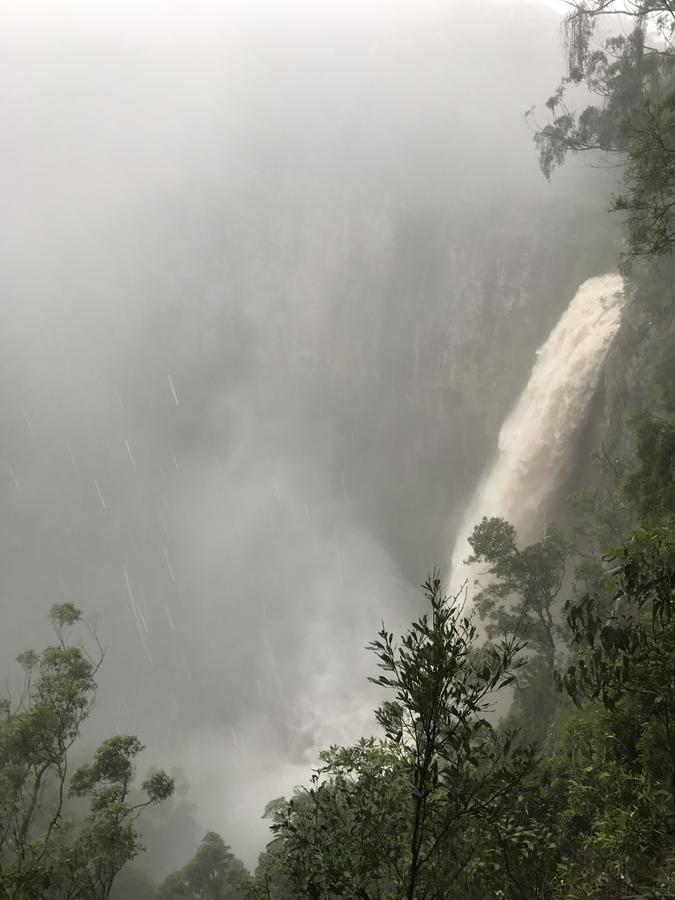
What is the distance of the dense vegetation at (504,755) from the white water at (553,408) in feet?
28.2

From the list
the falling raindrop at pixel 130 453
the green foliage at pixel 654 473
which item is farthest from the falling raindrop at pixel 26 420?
the green foliage at pixel 654 473

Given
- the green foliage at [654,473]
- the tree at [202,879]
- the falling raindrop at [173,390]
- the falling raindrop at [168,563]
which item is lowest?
the green foliage at [654,473]

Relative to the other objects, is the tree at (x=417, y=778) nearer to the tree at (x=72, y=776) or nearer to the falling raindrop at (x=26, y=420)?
the tree at (x=72, y=776)

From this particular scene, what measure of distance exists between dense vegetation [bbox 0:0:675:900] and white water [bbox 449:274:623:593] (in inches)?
338

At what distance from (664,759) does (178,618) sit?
85508 millimetres

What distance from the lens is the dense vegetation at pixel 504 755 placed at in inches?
158

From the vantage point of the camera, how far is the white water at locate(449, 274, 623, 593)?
29267 mm

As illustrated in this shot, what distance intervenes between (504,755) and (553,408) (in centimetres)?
2867

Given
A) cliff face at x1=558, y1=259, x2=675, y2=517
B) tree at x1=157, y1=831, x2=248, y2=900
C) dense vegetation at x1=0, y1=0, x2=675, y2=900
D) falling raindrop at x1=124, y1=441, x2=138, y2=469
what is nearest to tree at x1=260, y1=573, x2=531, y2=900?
dense vegetation at x1=0, y1=0, x2=675, y2=900

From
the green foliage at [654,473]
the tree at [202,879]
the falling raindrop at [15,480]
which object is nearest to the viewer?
the green foliage at [654,473]

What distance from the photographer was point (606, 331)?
95.7 ft

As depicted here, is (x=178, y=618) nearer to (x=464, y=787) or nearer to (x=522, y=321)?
(x=522, y=321)

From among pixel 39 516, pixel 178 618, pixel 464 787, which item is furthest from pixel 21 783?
pixel 39 516

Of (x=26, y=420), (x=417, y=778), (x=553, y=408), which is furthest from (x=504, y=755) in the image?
(x=26, y=420)
